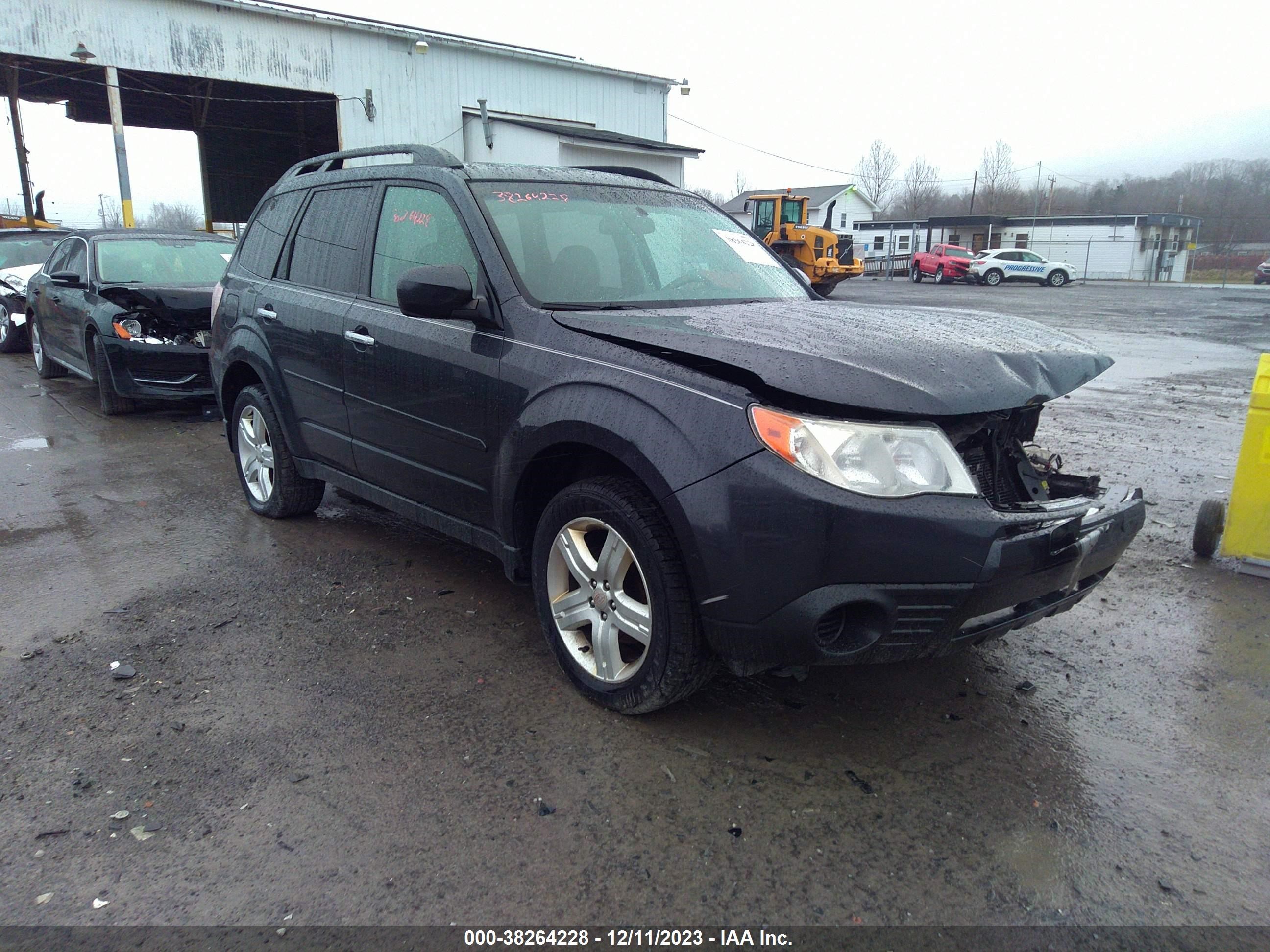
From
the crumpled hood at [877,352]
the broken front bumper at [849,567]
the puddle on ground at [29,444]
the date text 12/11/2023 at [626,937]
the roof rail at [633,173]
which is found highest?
the roof rail at [633,173]

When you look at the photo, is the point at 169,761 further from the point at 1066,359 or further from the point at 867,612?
the point at 1066,359

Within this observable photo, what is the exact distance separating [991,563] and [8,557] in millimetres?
4855

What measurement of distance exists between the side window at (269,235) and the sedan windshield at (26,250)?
34.0 ft

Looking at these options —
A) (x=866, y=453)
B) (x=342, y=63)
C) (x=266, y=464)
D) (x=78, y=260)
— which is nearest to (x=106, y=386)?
(x=78, y=260)

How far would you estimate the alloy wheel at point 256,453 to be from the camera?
515 cm

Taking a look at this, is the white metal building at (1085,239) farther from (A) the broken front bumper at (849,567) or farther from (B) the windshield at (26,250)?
(A) the broken front bumper at (849,567)

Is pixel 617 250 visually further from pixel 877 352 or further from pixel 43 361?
pixel 43 361

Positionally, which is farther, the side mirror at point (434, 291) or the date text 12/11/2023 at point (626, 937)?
the side mirror at point (434, 291)

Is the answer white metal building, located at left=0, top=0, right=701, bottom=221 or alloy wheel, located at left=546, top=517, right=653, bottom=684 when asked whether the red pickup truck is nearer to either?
white metal building, located at left=0, top=0, right=701, bottom=221

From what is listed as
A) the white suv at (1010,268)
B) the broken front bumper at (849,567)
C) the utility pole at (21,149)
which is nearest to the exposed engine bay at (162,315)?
the broken front bumper at (849,567)

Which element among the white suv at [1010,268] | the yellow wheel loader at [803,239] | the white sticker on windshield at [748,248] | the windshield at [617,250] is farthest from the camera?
the white suv at [1010,268]

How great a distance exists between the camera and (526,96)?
2416 centimetres

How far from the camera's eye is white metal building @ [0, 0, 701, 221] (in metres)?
18.6

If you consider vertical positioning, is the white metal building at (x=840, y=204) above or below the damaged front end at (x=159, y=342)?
above
